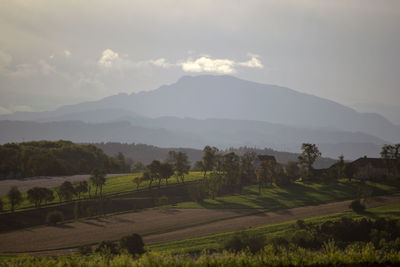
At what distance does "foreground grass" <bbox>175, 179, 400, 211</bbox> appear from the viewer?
83.1 m

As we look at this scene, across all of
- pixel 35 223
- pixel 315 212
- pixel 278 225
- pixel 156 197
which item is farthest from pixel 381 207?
pixel 35 223

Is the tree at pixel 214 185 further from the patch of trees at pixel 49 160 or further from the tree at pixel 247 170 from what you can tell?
the patch of trees at pixel 49 160

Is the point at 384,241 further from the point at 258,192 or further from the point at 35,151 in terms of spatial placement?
the point at 35,151

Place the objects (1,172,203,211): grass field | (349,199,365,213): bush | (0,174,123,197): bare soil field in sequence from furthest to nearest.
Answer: (0,174,123,197): bare soil field → (1,172,203,211): grass field → (349,199,365,213): bush

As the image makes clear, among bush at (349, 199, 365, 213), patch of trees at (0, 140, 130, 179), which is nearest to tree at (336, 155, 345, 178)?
bush at (349, 199, 365, 213)

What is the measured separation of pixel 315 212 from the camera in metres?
71.9

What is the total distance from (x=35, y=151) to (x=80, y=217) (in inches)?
2908

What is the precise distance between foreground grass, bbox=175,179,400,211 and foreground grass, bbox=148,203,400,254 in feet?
41.7

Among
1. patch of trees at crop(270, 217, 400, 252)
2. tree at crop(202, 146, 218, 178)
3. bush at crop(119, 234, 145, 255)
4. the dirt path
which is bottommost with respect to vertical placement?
the dirt path

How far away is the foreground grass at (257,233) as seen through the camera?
48156 mm

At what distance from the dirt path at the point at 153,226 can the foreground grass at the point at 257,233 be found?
3.51 meters

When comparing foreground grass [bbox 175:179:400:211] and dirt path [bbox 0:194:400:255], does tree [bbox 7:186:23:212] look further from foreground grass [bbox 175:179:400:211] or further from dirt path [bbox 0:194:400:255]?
foreground grass [bbox 175:179:400:211]

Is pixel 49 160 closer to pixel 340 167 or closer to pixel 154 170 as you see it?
pixel 154 170

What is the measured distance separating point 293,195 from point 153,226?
44.4 m
